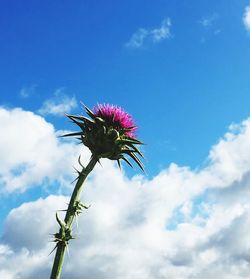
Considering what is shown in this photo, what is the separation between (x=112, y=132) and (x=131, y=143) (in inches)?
24.3

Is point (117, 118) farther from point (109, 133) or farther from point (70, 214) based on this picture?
point (70, 214)

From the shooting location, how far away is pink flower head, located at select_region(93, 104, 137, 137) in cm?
1183

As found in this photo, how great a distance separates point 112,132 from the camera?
11.6m

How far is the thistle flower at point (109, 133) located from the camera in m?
11.4

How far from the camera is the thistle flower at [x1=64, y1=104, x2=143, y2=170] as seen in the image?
11.4 meters

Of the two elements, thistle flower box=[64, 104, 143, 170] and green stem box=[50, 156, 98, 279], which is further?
thistle flower box=[64, 104, 143, 170]

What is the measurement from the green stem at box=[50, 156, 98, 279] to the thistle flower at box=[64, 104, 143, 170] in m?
0.43

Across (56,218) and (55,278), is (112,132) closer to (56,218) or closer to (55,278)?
(56,218)

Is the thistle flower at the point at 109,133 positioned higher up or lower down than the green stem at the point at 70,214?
higher up

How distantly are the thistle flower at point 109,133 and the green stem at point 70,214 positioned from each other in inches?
16.9

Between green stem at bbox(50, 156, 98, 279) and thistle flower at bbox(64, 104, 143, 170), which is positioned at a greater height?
thistle flower at bbox(64, 104, 143, 170)

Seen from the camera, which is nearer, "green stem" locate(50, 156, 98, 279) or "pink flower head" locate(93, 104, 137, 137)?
"green stem" locate(50, 156, 98, 279)

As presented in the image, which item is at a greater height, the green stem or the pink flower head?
the pink flower head

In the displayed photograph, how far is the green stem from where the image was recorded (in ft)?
27.8
